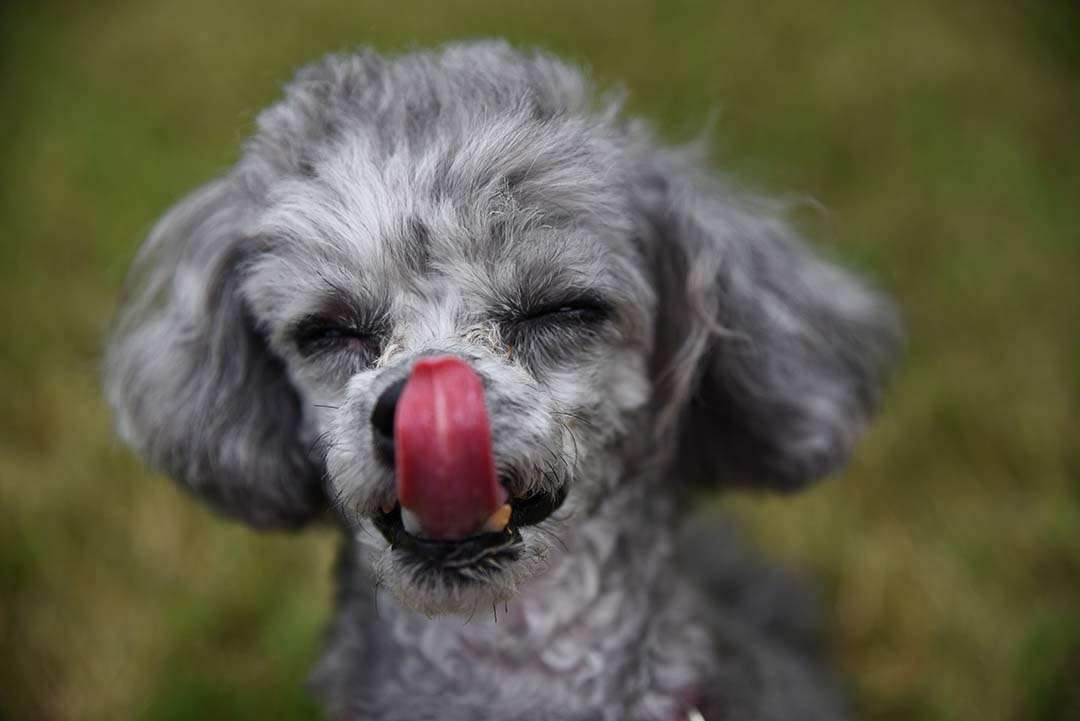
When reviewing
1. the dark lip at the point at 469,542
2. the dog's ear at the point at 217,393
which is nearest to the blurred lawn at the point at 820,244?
the dog's ear at the point at 217,393

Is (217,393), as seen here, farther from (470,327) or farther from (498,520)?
(498,520)

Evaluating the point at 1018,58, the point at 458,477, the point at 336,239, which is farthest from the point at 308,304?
the point at 1018,58

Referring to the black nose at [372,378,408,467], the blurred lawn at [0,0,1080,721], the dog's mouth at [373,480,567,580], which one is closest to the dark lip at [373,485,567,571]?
the dog's mouth at [373,480,567,580]

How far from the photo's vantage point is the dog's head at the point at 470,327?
1362mm

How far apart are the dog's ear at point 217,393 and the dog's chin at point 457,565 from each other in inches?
17.8

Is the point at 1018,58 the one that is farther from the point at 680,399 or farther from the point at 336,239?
the point at 336,239

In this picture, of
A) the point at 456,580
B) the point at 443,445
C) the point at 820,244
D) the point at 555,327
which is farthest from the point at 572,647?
→ the point at 820,244

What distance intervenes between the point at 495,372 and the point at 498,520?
0.62 feet

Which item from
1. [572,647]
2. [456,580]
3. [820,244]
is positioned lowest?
[572,647]

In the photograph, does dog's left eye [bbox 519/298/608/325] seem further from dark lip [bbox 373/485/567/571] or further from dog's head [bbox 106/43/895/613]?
dark lip [bbox 373/485/567/571]

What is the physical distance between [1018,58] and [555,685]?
409cm

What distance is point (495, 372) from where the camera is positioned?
1.36 metres

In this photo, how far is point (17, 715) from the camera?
2.31m

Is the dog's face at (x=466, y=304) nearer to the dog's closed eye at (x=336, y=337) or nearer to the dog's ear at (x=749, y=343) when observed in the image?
the dog's closed eye at (x=336, y=337)
